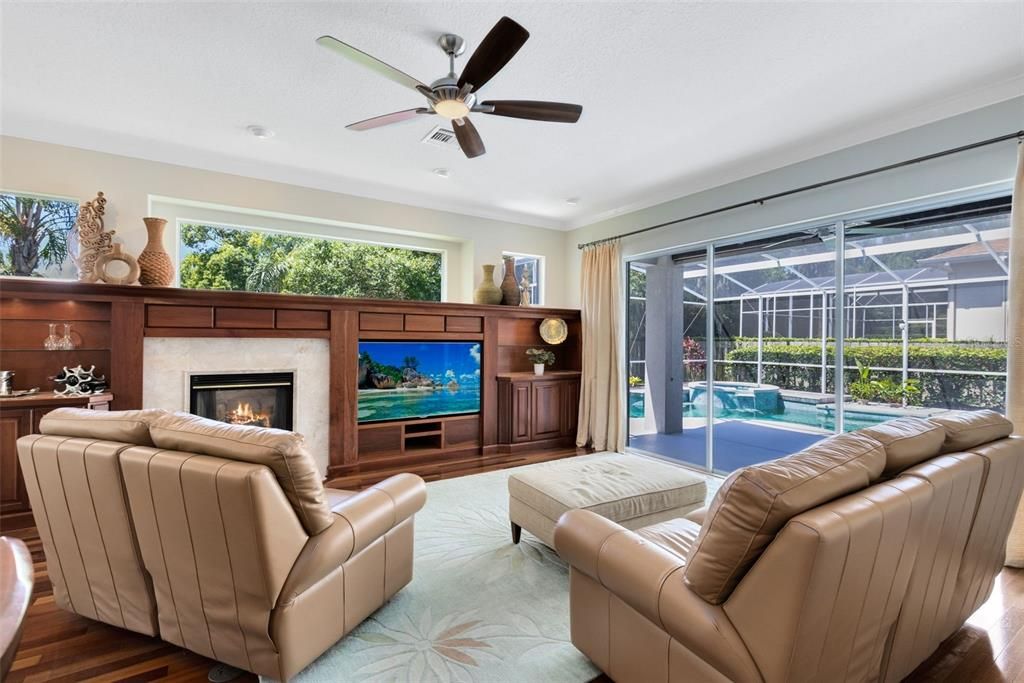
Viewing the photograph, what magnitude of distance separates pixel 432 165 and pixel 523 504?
2939 millimetres

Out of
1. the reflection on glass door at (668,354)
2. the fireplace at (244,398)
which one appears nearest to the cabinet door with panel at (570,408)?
the reflection on glass door at (668,354)

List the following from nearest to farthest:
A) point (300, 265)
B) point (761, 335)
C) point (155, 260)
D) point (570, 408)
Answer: point (155, 260)
point (761, 335)
point (300, 265)
point (570, 408)

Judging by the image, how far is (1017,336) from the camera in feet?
8.39

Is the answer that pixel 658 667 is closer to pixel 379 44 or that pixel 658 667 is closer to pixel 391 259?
pixel 379 44

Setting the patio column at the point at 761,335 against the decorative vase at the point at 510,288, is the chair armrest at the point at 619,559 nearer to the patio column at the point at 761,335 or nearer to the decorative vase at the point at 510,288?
the patio column at the point at 761,335

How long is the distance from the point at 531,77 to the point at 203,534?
8.90 feet

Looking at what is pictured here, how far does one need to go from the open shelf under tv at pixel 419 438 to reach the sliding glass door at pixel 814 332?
1.91 meters

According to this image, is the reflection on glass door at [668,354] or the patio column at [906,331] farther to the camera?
the reflection on glass door at [668,354]

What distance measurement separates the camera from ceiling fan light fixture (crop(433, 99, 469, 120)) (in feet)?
7.51

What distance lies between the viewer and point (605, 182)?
443 centimetres

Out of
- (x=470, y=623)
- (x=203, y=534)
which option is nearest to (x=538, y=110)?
(x=203, y=534)

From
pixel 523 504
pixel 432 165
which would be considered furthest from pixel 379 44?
pixel 523 504

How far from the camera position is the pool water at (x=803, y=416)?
3391 millimetres

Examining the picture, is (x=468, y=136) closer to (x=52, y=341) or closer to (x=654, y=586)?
(x=654, y=586)
